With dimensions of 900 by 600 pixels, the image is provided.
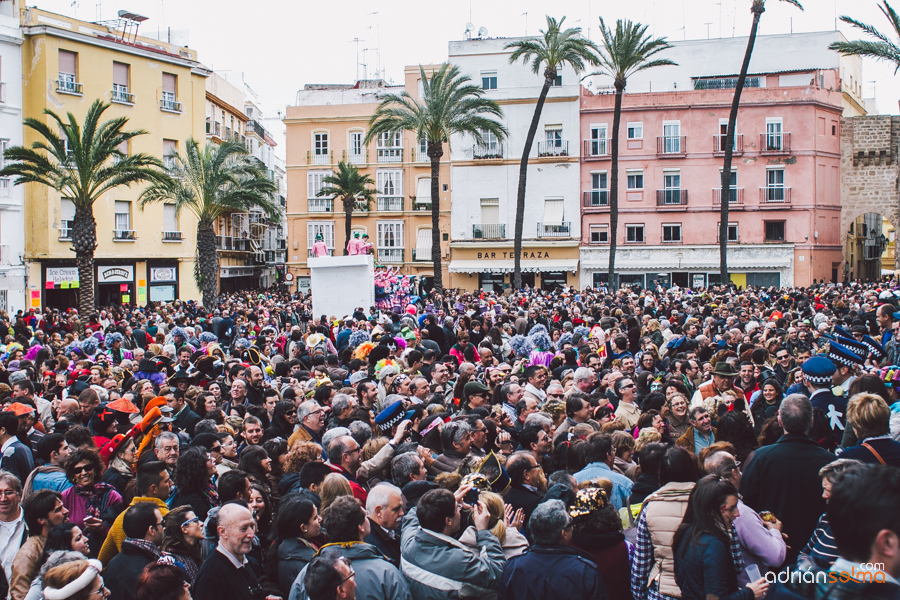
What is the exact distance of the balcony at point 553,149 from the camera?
42.7 m

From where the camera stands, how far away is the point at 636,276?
1639 inches

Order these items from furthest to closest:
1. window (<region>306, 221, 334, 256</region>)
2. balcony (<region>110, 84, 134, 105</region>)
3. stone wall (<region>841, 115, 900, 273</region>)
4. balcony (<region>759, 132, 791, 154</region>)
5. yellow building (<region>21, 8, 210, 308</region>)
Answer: window (<region>306, 221, 334, 256</region>) → stone wall (<region>841, 115, 900, 273</region>) → balcony (<region>759, 132, 791, 154</region>) → balcony (<region>110, 84, 134, 105</region>) → yellow building (<region>21, 8, 210, 308</region>)

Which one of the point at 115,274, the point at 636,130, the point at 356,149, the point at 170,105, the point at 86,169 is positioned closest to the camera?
the point at 86,169

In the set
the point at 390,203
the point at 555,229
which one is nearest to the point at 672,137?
the point at 555,229

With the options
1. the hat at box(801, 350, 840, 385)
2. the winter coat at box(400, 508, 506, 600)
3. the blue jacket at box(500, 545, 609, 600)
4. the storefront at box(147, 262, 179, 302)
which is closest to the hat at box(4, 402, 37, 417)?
the winter coat at box(400, 508, 506, 600)

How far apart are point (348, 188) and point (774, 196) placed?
22347 millimetres

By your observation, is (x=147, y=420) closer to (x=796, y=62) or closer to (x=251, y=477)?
(x=251, y=477)

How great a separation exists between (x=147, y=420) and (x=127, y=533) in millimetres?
2342

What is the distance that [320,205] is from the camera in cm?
4638

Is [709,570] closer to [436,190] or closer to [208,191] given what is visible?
[208,191]

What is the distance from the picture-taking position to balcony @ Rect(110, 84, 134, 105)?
116 feet

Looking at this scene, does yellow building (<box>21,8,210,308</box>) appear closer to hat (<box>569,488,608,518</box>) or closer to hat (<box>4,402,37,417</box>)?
hat (<box>4,402,37,417</box>)

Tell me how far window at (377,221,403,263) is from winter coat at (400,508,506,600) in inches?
Answer: 1636

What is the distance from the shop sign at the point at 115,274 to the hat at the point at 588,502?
3513 cm
